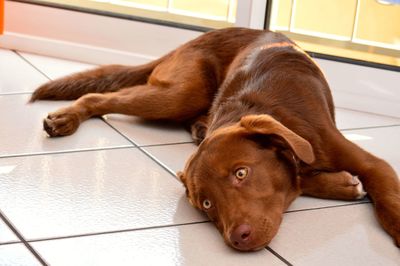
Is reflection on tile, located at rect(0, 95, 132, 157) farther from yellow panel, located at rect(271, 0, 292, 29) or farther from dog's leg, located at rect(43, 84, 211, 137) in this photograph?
yellow panel, located at rect(271, 0, 292, 29)

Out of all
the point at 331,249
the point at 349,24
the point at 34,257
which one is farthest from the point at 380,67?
the point at 34,257

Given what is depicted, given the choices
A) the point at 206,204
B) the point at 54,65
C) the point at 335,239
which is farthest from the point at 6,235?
the point at 54,65

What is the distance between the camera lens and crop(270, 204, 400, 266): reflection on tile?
2.01 m

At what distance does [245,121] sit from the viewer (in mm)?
2160

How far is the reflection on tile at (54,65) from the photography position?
360 centimetres

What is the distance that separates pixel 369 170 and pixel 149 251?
71cm

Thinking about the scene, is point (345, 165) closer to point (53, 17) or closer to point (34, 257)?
point (34, 257)

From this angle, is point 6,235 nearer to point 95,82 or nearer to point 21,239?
point 21,239

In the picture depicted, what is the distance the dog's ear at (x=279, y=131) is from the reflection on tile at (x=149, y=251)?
27 cm

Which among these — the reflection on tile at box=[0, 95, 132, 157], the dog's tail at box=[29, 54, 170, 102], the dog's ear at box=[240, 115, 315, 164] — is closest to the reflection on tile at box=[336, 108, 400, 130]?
the dog's tail at box=[29, 54, 170, 102]

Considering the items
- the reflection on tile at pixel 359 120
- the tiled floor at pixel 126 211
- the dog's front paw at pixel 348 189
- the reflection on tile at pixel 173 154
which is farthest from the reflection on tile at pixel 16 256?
the reflection on tile at pixel 359 120

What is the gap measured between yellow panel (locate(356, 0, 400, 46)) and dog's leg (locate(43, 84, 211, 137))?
45.1 inches

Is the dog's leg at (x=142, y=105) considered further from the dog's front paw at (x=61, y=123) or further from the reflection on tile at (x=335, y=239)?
the reflection on tile at (x=335, y=239)

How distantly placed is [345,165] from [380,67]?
111cm
